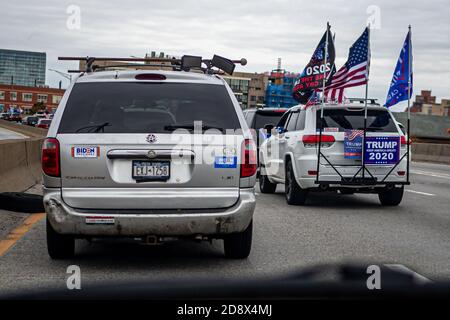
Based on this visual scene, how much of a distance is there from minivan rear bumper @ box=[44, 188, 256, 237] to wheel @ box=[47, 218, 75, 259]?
0.32 metres

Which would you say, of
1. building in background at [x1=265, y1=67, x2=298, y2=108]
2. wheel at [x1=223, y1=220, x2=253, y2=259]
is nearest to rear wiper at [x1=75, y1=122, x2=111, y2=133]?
wheel at [x1=223, y1=220, x2=253, y2=259]

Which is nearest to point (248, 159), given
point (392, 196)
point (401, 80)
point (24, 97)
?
point (392, 196)

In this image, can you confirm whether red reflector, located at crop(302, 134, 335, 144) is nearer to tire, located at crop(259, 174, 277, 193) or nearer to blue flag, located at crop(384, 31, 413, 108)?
tire, located at crop(259, 174, 277, 193)

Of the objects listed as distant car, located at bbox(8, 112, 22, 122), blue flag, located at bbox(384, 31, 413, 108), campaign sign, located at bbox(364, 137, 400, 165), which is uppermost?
blue flag, located at bbox(384, 31, 413, 108)

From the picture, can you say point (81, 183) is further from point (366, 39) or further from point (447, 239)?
point (366, 39)

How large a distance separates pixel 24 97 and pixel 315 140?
179472mm

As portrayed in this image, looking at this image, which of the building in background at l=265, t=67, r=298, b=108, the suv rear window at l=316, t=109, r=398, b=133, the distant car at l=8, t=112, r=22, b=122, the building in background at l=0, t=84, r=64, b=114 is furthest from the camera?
the building in background at l=0, t=84, r=64, b=114

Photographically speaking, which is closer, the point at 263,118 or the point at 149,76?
the point at 149,76

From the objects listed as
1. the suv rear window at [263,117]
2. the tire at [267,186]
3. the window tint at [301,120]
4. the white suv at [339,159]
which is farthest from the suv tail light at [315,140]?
the suv rear window at [263,117]

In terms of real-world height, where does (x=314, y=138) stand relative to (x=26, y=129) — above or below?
above

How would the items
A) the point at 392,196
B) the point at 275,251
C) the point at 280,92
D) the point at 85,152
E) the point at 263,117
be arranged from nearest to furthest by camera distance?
the point at 85,152 → the point at 275,251 → the point at 392,196 → the point at 263,117 → the point at 280,92

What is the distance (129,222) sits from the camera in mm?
6297

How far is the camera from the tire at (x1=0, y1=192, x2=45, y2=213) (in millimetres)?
10789

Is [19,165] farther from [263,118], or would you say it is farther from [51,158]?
[51,158]
